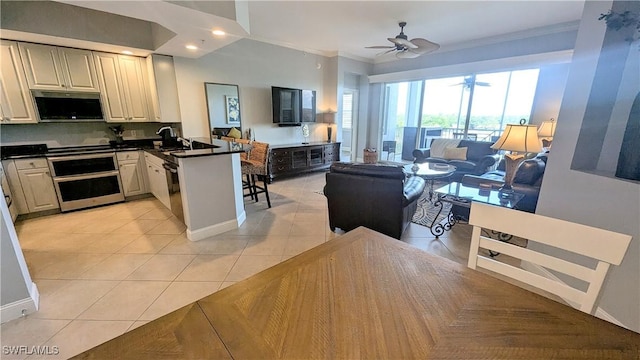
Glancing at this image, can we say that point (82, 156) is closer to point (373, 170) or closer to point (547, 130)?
point (373, 170)

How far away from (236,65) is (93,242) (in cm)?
369

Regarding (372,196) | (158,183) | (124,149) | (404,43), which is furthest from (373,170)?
(124,149)

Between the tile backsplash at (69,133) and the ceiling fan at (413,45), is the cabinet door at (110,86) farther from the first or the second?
the ceiling fan at (413,45)

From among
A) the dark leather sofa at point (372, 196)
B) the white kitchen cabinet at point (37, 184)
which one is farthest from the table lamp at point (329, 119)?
the white kitchen cabinet at point (37, 184)

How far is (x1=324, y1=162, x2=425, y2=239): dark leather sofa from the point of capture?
100 inches

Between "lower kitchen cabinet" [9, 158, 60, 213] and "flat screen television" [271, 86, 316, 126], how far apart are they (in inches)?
144

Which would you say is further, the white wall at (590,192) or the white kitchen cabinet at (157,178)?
the white kitchen cabinet at (157,178)

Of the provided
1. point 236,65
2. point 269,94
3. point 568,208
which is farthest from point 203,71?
point 568,208

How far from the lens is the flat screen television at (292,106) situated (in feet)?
17.7

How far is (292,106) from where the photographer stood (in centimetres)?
564

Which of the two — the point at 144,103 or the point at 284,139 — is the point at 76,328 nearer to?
the point at 144,103

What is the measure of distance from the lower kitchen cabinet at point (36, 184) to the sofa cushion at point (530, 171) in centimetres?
614

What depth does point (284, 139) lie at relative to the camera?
5.89 m

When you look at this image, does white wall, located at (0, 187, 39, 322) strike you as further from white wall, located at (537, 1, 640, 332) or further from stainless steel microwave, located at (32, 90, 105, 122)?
white wall, located at (537, 1, 640, 332)
